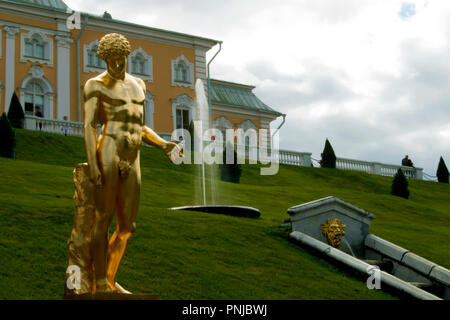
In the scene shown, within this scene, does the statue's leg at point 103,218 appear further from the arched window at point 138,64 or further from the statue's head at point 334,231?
the arched window at point 138,64

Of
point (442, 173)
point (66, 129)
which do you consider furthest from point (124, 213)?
point (442, 173)

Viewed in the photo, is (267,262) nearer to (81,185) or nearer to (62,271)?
(62,271)

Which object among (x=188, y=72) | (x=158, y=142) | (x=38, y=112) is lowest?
(x=158, y=142)

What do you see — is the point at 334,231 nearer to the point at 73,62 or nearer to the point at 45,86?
the point at 45,86

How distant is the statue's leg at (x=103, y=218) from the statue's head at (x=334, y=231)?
26.1 feet

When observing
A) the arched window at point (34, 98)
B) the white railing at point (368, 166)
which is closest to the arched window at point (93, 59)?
the arched window at point (34, 98)

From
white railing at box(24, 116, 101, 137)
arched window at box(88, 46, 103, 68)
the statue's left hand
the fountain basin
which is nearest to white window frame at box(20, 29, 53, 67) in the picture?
arched window at box(88, 46, 103, 68)

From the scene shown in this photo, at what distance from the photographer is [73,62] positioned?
Answer: 4091cm

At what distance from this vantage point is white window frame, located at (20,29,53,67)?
39.2 m

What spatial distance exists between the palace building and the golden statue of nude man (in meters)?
25.1

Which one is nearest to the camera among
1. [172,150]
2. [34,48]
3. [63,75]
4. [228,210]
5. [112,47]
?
[112,47]

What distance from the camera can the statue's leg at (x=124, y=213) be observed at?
8.21 metres

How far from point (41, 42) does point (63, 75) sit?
6.97 ft
